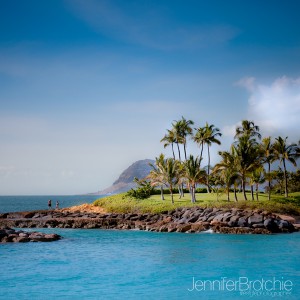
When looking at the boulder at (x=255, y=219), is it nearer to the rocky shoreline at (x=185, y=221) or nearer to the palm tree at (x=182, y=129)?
the rocky shoreline at (x=185, y=221)

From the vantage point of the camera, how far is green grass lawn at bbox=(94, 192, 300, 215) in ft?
159

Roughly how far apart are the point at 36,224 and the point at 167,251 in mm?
26124

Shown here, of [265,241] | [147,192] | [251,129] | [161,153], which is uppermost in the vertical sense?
[251,129]

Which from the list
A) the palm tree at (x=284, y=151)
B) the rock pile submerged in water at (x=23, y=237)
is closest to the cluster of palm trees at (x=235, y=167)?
the palm tree at (x=284, y=151)

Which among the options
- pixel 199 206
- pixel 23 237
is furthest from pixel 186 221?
pixel 23 237

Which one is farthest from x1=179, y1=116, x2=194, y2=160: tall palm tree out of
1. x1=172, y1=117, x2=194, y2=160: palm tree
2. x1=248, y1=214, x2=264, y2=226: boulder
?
x1=248, y1=214, x2=264, y2=226: boulder

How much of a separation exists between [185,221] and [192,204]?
731 cm

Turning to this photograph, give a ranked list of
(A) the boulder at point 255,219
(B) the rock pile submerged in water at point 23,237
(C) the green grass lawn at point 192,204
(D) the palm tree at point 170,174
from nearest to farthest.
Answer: (B) the rock pile submerged in water at point 23,237
(A) the boulder at point 255,219
(C) the green grass lawn at point 192,204
(D) the palm tree at point 170,174

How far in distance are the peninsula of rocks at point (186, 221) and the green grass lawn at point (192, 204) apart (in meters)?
2.03

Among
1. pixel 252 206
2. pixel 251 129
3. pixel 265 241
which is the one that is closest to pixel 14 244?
pixel 265 241

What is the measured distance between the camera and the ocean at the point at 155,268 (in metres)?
18.1

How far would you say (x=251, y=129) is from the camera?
250ft

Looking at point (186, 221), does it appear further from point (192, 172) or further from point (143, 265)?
point (143, 265)

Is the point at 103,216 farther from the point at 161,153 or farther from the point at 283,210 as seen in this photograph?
the point at 283,210
